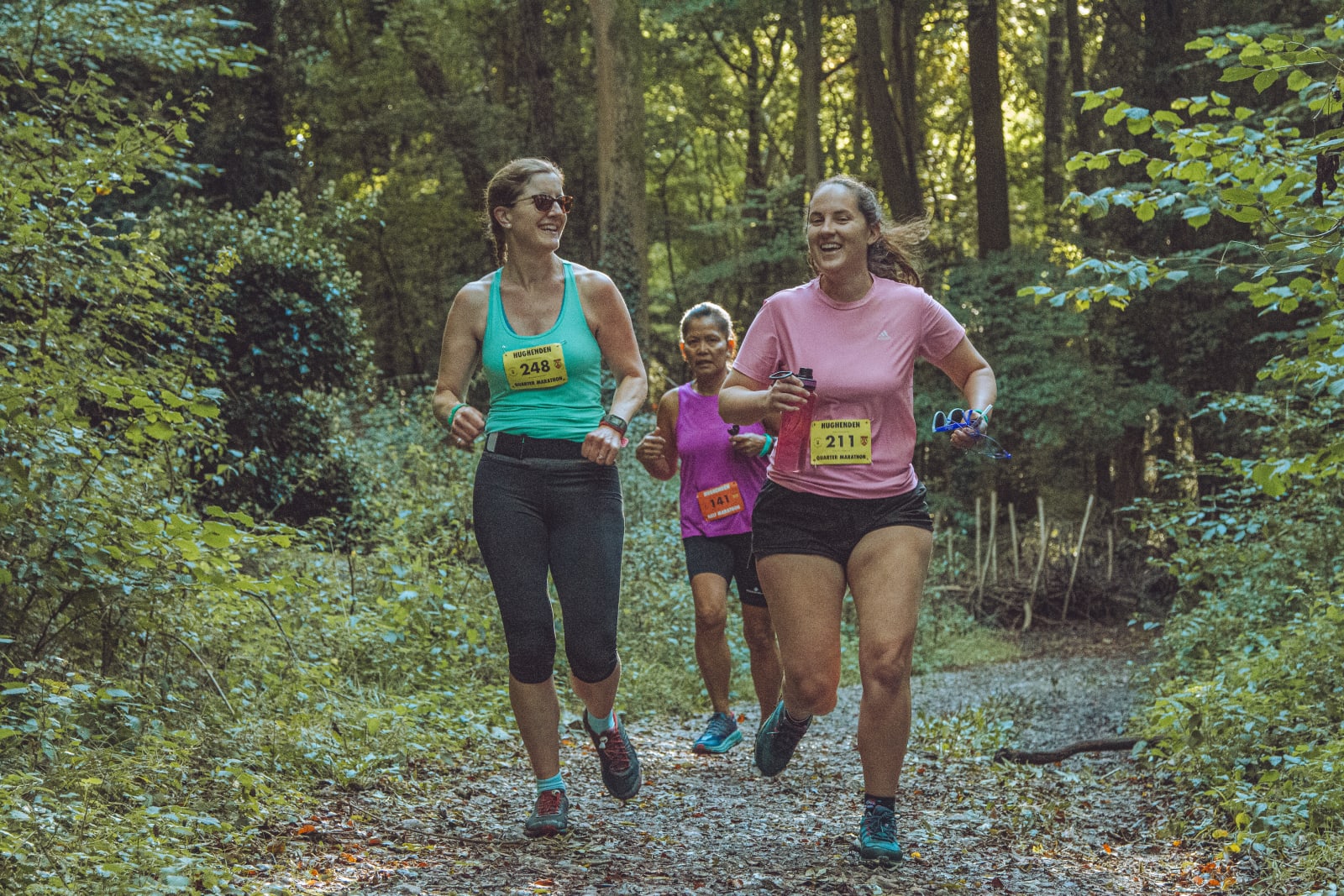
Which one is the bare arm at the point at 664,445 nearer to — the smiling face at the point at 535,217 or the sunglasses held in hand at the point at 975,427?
the smiling face at the point at 535,217

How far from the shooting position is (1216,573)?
967 centimetres

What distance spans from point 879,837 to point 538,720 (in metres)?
1.37

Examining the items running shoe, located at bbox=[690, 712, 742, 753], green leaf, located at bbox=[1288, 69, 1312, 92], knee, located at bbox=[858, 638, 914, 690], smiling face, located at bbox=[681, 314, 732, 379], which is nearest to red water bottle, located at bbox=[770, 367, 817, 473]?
knee, located at bbox=[858, 638, 914, 690]

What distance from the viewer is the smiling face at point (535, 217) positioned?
4.94 m

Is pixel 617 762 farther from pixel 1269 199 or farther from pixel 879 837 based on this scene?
pixel 1269 199

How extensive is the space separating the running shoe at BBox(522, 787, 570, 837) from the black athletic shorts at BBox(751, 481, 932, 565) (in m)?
1.27

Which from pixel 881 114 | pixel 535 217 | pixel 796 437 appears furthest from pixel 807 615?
pixel 881 114

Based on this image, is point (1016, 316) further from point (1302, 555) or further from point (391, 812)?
point (391, 812)

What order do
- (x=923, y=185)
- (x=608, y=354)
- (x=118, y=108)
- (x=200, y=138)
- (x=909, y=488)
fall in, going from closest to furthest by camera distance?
(x=909, y=488) < (x=608, y=354) < (x=118, y=108) < (x=200, y=138) < (x=923, y=185)

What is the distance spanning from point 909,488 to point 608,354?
1299 millimetres

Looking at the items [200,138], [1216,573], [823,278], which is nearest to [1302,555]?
[1216,573]

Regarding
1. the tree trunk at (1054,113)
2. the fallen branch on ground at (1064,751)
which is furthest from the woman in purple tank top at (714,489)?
the tree trunk at (1054,113)

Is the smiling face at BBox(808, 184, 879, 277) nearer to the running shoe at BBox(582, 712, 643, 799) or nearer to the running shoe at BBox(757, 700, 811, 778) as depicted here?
the running shoe at BBox(757, 700, 811, 778)

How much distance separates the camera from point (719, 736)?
7387 mm
